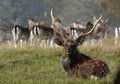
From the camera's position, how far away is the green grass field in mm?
9488

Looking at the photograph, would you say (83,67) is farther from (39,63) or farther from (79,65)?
(39,63)

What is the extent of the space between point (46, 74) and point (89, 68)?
1.45 m

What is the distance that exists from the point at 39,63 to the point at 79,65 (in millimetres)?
3380

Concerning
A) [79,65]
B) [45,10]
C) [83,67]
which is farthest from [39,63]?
[45,10]

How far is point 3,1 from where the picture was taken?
260 feet

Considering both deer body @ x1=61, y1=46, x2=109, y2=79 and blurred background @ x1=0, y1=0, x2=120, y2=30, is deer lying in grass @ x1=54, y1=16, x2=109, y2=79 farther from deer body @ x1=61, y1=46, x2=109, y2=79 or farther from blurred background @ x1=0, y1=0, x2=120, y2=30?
blurred background @ x1=0, y1=0, x2=120, y2=30

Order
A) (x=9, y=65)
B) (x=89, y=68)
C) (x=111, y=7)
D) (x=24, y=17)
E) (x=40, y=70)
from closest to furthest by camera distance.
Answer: (x=89, y=68)
(x=40, y=70)
(x=9, y=65)
(x=111, y=7)
(x=24, y=17)

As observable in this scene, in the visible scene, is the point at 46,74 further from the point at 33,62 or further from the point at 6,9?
the point at 6,9

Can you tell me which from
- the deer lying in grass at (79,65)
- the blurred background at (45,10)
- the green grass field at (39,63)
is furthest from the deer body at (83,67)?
the blurred background at (45,10)

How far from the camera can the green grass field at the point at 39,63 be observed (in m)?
9.49

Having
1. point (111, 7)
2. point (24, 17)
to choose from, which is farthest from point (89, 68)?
point (24, 17)

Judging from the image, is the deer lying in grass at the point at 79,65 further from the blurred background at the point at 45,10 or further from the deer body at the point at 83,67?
the blurred background at the point at 45,10

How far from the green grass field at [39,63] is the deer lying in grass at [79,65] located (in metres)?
0.20

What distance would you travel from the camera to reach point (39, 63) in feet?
43.3
